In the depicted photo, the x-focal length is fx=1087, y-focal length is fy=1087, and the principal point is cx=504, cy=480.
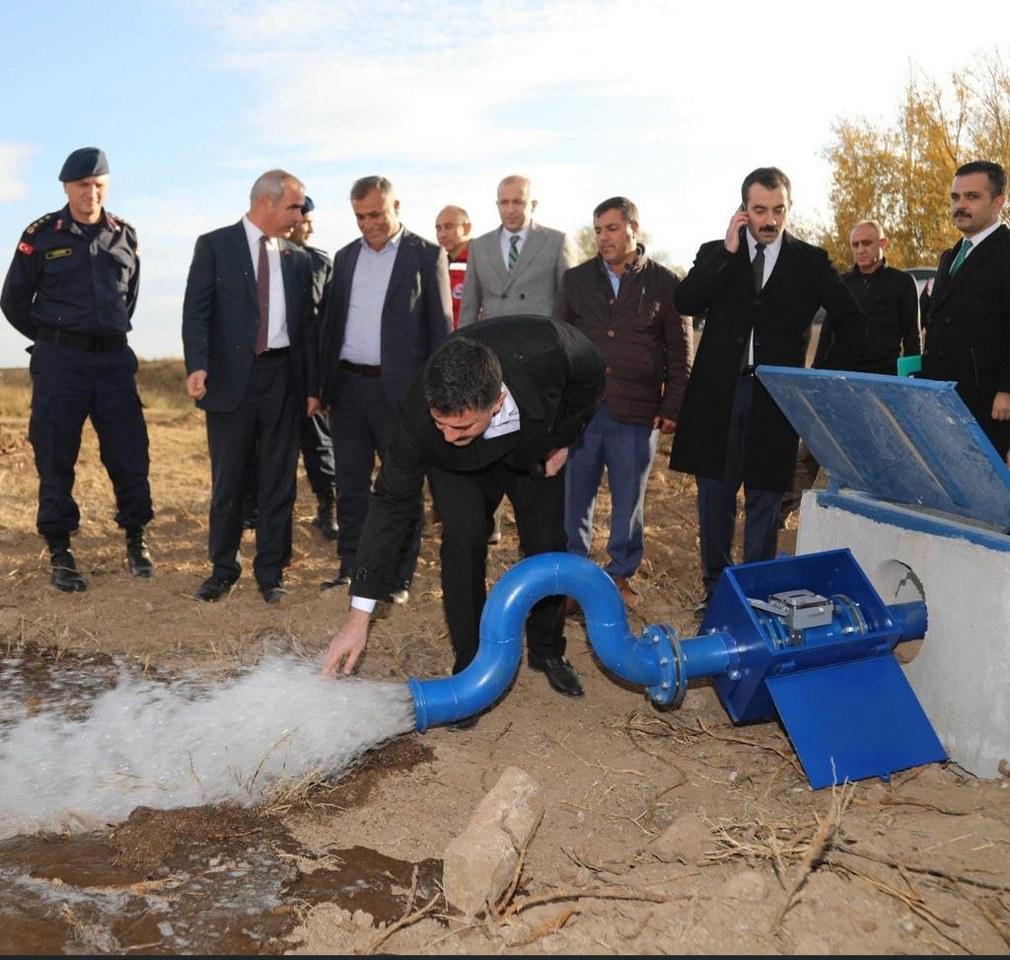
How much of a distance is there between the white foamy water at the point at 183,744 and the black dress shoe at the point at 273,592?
4.02 feet

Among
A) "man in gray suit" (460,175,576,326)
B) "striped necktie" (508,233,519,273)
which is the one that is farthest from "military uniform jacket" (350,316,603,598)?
"striped necktie" (508,233,519,273)

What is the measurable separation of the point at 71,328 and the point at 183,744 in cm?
281

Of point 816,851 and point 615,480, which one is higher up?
point 615,480

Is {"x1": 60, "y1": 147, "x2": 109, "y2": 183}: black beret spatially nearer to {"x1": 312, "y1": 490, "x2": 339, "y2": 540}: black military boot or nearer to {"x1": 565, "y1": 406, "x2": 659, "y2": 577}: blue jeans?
{"x1": 312, "y1": 490, "x2": 339, "y2": 540}: black military boot

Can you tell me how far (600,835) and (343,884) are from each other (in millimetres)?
793

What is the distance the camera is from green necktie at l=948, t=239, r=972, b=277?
4.94m

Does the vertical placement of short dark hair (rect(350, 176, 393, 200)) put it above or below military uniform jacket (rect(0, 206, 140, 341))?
above

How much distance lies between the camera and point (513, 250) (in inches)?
231

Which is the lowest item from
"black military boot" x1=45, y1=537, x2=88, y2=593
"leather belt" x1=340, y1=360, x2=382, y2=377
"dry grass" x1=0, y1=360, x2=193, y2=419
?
"black military boot" x1=45, y1=537, x2=88, y2=593

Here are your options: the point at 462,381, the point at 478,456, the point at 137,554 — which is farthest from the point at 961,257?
the point at 137,554

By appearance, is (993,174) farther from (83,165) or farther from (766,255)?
(83,165)

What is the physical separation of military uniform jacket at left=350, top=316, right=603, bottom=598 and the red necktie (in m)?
1.85

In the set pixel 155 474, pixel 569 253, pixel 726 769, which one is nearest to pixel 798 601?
pixel 726 769

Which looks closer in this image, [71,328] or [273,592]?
[273,592]
